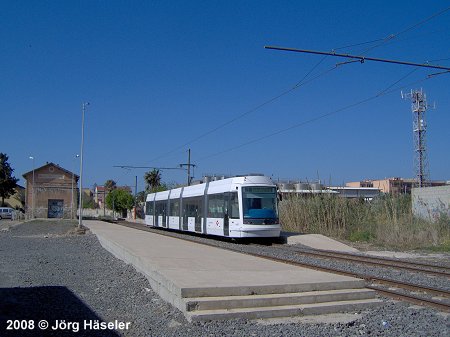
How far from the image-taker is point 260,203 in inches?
991

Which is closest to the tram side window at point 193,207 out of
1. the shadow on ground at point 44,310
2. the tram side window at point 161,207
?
the tram side window at point 161,207

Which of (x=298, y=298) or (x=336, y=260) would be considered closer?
(x=298, y=298)

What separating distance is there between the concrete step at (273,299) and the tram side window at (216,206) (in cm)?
1719

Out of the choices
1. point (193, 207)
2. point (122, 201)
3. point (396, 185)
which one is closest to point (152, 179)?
point (122, 201)

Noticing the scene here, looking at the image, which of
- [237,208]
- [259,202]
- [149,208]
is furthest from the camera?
[149,208]

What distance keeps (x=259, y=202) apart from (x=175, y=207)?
12.6m

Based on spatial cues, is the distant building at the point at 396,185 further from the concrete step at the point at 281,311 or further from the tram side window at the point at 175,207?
the concrete step at the point at 281,311

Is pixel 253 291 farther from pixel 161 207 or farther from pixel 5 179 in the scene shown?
pixel 5 179

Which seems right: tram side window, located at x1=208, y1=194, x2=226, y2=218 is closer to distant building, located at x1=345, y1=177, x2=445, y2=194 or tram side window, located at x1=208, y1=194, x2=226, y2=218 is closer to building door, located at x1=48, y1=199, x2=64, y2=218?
distant building, located at x1=345, y1=177, x2=445, y2=194

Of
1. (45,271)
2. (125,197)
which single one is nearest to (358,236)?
(45,271)

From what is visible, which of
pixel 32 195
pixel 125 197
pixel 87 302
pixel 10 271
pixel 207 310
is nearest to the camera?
pixel 207 310

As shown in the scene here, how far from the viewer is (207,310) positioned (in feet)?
26.6

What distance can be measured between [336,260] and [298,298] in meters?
9.26

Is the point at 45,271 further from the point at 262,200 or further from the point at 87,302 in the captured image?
the point at 262,200
